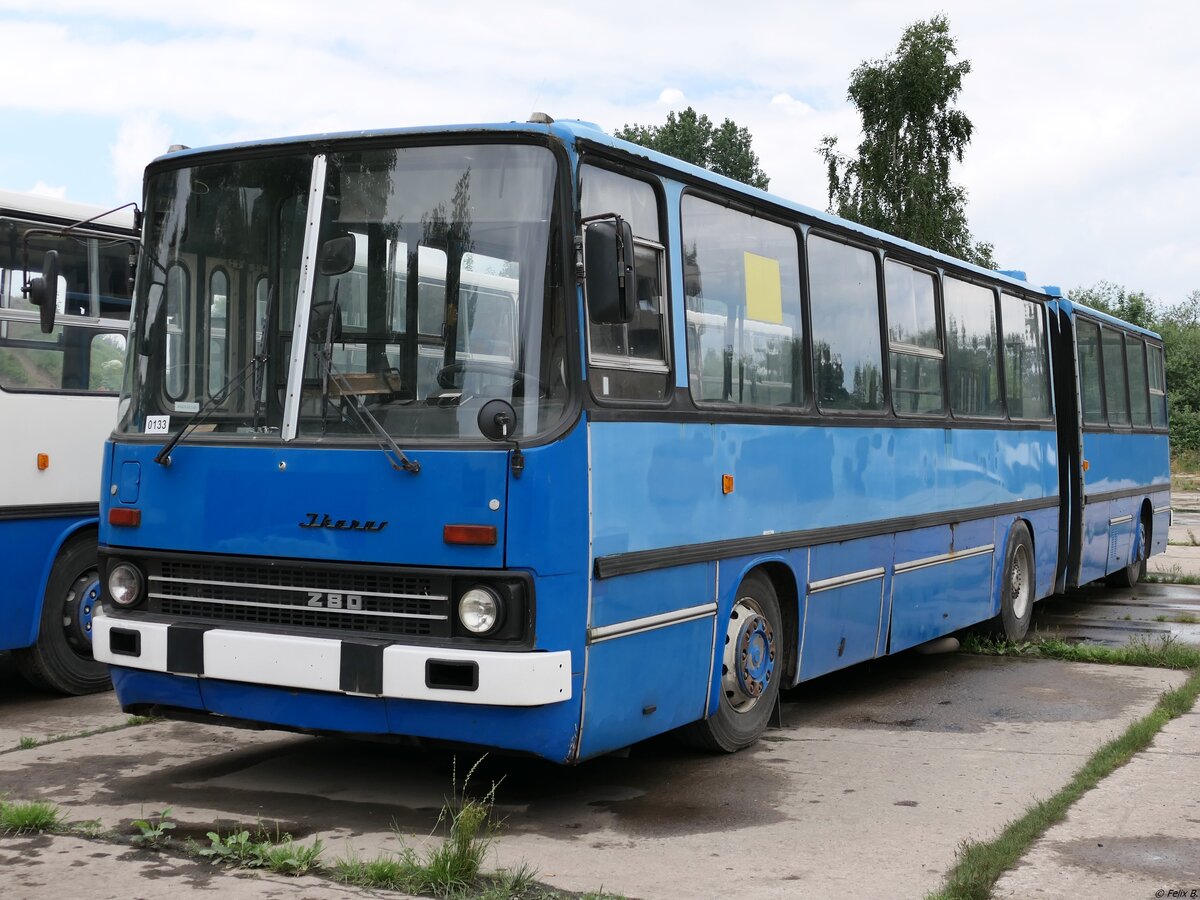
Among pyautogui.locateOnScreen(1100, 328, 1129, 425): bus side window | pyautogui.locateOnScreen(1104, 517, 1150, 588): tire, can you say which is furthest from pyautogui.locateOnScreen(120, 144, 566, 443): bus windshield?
pyautogui.locateOnScreen(1104, 517, 1150, 588): tire

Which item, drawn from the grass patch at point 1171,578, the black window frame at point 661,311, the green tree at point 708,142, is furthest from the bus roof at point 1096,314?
the green tree at point 708,142

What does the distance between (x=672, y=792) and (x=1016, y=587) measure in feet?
20.9

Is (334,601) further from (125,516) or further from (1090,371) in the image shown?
(1090,371)

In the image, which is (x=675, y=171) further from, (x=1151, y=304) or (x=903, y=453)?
(x=1151, y=304)

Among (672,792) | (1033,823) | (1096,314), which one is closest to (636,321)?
(672,792)

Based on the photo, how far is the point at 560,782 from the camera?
6875mm

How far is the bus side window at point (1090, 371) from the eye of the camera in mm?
14141

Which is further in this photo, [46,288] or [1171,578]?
[1171,578]

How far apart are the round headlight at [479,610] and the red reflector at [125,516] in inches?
66.2

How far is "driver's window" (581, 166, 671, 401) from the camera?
6.05 meters

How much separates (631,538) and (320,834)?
174 centimetres

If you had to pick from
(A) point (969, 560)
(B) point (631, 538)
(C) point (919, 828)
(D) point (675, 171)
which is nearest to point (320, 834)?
(B) point (631, 538)

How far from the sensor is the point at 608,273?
19.0 ft

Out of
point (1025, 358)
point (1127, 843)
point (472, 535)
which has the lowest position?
point (1127, 843)
